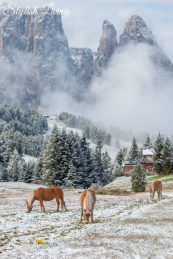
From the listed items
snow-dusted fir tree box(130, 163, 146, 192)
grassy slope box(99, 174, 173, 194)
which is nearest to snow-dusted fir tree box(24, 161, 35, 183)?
grassy slope box(99, 174, 173, 194)

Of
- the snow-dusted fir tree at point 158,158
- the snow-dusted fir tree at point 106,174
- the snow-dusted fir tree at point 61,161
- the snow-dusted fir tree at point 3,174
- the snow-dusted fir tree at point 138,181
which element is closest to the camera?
the snow-dusted fir tree at point 138,181

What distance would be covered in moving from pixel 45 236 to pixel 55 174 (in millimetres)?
48461

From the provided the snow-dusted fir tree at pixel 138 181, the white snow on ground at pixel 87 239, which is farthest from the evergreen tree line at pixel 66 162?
the white snow on ground at pixel 87 239

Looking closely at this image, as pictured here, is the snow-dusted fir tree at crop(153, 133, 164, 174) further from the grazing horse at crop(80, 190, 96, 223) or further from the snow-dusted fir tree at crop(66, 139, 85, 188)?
the grazing horse at crop(80, 190, 96, 223)

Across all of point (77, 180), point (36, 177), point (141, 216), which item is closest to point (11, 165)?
point (36, 177)

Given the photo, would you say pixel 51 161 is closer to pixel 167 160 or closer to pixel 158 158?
pixel 158 158

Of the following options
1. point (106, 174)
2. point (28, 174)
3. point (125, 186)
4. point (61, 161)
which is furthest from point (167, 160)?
point (28, 174)

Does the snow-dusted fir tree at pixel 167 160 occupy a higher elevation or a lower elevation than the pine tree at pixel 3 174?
higher

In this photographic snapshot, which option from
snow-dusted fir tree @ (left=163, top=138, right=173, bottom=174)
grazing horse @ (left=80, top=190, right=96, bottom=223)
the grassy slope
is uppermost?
snow-dusted fir tree @ (left=163, top=138, right=173, bottom=174)

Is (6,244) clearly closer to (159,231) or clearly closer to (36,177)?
(159,231)

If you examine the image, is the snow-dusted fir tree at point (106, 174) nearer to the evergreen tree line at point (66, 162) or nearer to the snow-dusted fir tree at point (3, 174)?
the evergreen tree line at point (66, 162)

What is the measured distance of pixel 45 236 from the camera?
38.7ft

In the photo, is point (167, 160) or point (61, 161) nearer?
point (61, 161)

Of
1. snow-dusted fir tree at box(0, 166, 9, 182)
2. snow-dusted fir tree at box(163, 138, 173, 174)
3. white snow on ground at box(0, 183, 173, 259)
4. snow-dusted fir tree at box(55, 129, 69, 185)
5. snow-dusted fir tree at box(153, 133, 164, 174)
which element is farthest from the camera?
snow-dusted fir tree at box(153, 133, 164, 174)
